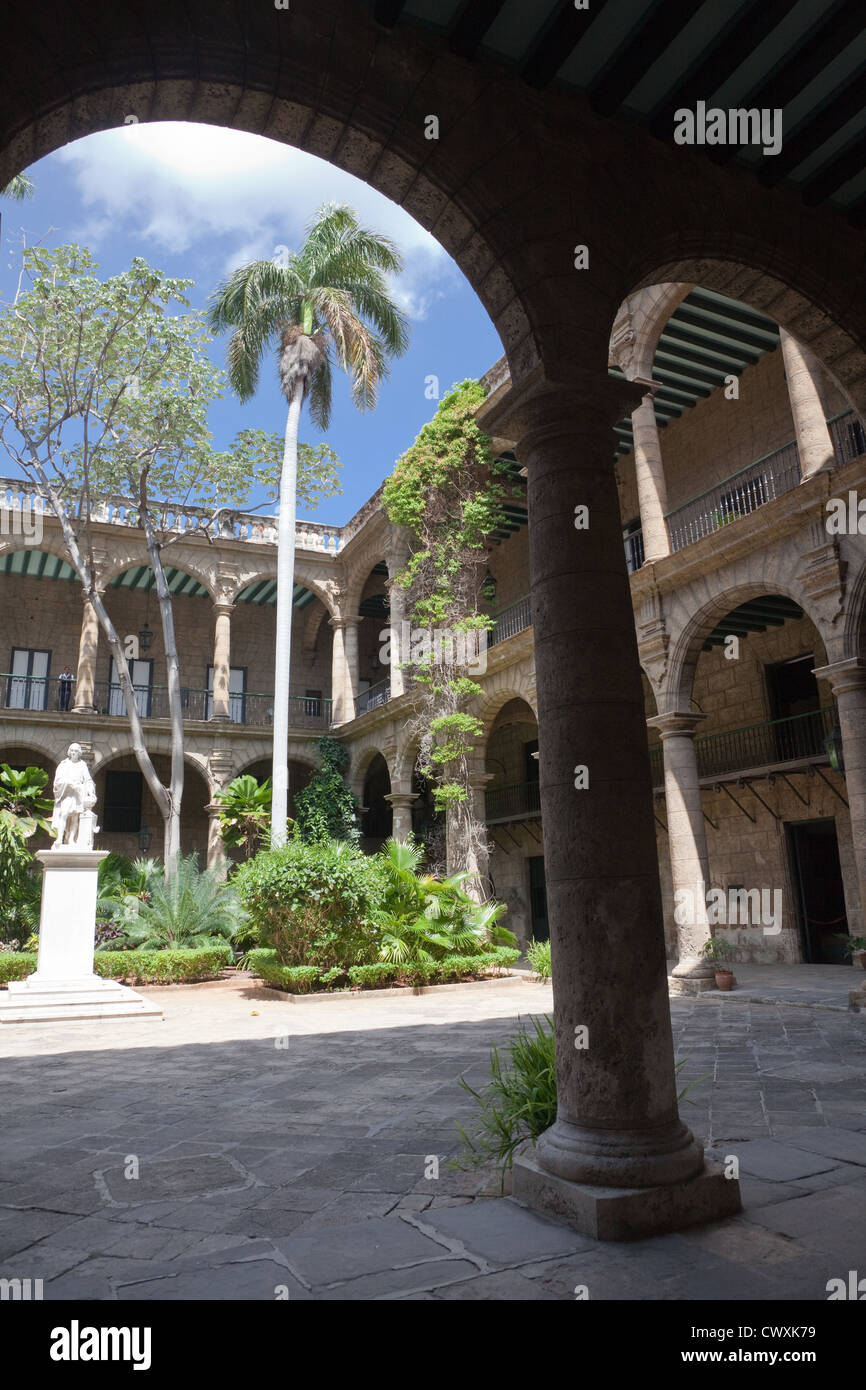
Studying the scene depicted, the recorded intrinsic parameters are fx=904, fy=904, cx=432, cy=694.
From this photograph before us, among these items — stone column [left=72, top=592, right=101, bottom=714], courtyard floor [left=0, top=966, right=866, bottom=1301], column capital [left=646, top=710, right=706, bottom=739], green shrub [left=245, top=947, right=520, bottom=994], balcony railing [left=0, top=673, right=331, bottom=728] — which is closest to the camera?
courtyard floor [left=0, top=966, right=866, bottom=1301]

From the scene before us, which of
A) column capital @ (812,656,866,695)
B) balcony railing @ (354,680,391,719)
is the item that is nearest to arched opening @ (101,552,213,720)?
balcony railing @ (354,680,391,719)

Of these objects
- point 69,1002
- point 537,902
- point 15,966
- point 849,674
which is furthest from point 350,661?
point 849,674

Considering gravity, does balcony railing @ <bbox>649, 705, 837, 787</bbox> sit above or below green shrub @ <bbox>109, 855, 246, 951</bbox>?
above

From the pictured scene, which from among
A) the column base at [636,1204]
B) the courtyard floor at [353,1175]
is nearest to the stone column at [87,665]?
the courtyard floor at [353,1175]

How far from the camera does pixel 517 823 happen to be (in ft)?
74.3

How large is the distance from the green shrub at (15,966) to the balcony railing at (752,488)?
36.1 ft

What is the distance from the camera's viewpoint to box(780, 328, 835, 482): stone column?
10.9 meters

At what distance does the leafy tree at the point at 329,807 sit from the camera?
21656mm

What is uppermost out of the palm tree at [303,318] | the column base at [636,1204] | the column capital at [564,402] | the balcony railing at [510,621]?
the palm tree at [303,318]

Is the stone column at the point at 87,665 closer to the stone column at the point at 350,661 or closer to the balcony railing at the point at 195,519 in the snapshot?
the balcony railing at the point at 195,519

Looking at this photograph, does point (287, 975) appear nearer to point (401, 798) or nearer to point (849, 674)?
point (849, 674)

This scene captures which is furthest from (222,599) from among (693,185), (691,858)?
(693,185)

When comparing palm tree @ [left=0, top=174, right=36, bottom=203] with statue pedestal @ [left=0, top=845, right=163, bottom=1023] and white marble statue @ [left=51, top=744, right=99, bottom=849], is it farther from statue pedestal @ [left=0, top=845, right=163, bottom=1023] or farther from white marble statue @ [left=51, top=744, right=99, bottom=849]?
statue pedestal @ [left=0, top=845, right=163, bottom=1023]

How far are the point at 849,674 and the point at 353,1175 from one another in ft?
26.8
